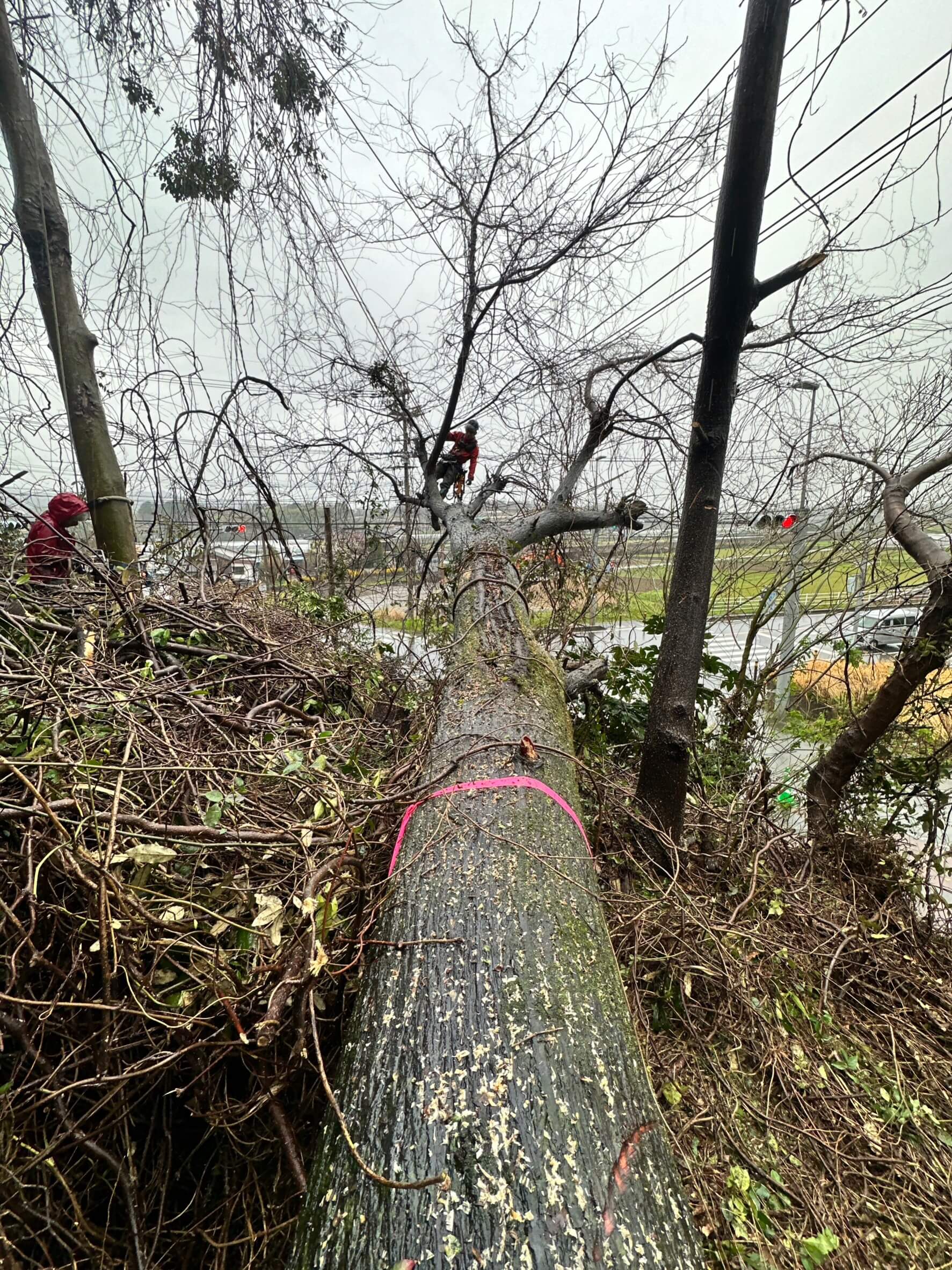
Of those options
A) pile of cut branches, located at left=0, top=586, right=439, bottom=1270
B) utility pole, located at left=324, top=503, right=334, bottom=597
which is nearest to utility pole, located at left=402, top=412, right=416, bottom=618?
utility pole, located at left=324, top=503, right=334, bottom=597

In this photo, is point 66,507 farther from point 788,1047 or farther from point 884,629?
point 884,629

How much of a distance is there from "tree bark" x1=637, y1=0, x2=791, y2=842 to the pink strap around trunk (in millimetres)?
792

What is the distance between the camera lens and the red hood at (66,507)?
313cm

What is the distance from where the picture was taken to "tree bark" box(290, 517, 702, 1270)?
26.7 inches

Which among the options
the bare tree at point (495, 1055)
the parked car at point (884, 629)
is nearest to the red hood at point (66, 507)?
the bare tree at point (495, 1055)

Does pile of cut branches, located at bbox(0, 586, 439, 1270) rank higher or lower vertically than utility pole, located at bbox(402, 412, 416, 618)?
lower

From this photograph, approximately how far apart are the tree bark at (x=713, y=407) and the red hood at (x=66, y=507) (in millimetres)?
3586

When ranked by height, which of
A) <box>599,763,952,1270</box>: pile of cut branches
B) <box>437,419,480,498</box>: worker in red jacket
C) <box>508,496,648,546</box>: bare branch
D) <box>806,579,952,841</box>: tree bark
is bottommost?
<box>599,763,952,1270</box>: pile of cut branches

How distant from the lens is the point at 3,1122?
90 cm

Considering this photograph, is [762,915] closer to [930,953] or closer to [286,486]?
[930,953]

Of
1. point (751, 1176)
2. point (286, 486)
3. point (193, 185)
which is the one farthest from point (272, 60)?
point (751, 1176)

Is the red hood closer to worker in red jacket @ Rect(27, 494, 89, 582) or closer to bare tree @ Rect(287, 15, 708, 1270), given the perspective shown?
worker in red jacket @ Rect(27, 494, 89, 582)

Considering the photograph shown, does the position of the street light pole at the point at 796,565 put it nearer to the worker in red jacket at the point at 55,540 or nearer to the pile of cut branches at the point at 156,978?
the pile of cut branches at the point at 156,978

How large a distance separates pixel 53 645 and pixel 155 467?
2.21m
